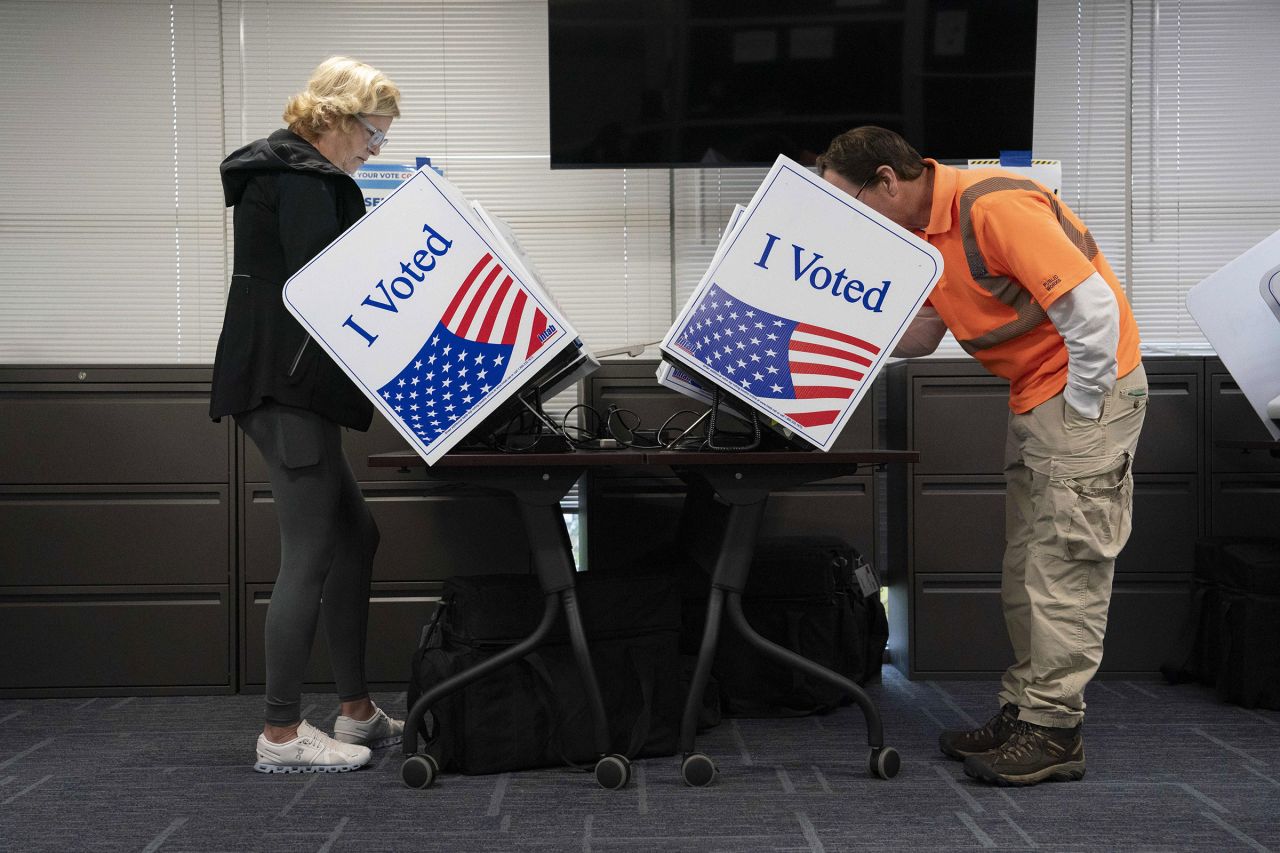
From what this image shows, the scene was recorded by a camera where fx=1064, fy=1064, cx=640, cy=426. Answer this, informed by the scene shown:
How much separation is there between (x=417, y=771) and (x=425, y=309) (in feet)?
2.91

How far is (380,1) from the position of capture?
11.6 ft

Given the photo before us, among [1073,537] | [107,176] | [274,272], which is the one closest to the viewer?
[1073,537]

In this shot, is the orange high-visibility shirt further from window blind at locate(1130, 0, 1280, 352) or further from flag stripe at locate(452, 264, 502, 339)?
window blind at locate(1130, 0, 1280, 352)

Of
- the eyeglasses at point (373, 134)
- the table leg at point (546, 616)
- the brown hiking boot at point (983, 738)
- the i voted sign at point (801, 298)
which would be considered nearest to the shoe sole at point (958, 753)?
the brown hiking boot at point (983, 738)

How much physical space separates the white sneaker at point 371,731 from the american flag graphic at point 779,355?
3.59ft

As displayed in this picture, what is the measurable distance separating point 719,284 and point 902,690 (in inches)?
58.1

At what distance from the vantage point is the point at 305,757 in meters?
2.17

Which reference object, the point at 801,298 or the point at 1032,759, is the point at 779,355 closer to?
the point at 801,298

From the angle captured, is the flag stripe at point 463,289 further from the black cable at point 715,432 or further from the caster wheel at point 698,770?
the caster wheel at point 698,770

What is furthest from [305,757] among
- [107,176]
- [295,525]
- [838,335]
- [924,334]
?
[107,176]

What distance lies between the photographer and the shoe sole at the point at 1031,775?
80.0 inches

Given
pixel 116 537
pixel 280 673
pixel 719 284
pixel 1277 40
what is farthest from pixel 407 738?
pixel 1277 40

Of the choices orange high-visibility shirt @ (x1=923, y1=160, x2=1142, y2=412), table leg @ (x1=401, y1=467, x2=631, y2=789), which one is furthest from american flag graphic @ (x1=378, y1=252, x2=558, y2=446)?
orange high-visibility shirt @ (x1=923, y1=160, x2=1142, y2=412)

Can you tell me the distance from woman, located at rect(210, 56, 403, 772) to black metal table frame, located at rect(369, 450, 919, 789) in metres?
0.21
